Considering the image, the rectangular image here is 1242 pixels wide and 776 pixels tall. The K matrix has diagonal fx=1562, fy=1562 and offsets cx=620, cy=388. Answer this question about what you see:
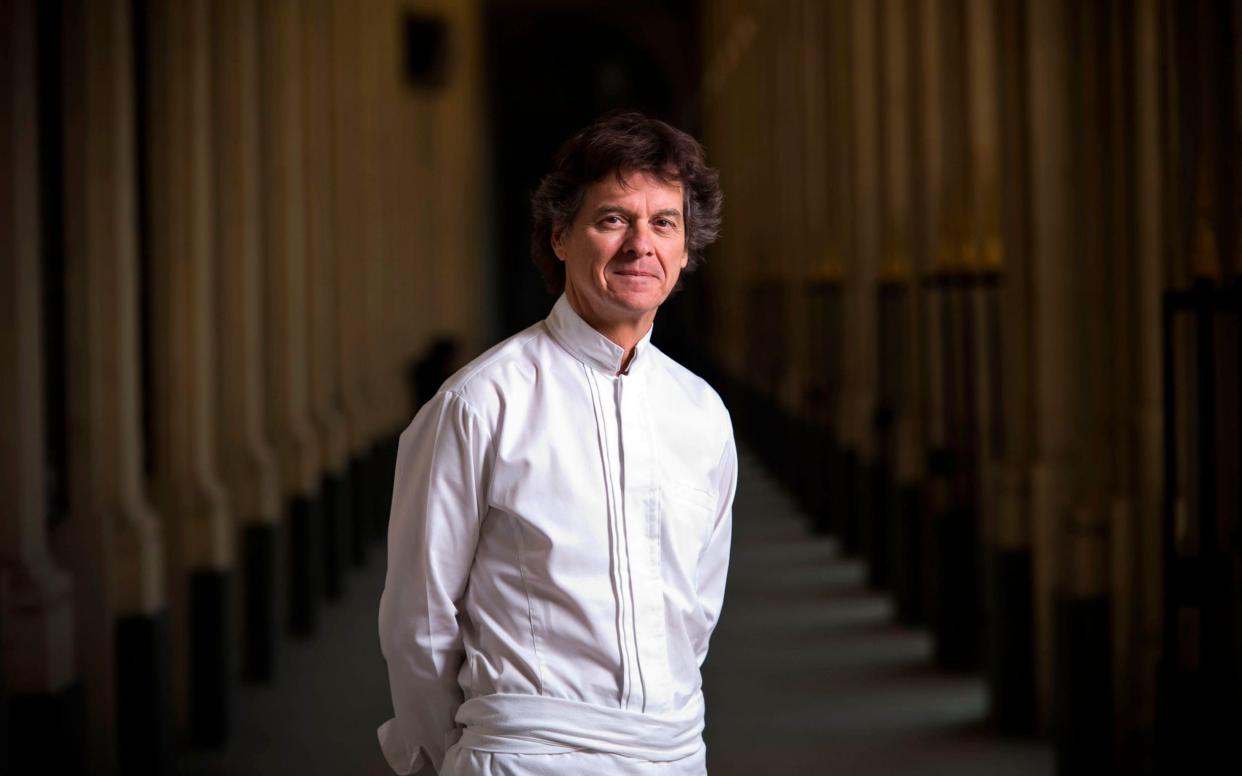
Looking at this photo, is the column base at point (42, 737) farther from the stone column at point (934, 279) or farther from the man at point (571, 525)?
the stone column at point (934, 279)

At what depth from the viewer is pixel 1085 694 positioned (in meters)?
5.00

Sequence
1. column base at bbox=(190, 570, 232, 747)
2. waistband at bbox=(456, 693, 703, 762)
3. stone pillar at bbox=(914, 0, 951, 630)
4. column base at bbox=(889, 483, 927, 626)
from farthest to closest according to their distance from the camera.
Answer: column base at bbox=(889, 483, 927, 626), stone pillar at bbox=(914, 0, 951, 630), column base at bbox=(190, 570, 232, 747), waistband at bbox=(456, 693, 703, 762)

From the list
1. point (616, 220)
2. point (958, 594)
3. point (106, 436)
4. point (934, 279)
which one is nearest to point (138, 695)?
point (106, 436)

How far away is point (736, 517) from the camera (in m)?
11.9

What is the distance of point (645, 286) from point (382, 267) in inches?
414

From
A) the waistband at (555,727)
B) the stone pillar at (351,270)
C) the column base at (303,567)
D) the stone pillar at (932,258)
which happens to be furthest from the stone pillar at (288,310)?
the waistband at (555,727)

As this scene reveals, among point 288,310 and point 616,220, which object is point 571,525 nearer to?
point 616,220

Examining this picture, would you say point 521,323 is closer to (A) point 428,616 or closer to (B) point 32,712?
(B) point 32,712

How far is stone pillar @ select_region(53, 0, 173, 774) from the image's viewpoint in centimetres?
515

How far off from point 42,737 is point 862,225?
21.5 ft

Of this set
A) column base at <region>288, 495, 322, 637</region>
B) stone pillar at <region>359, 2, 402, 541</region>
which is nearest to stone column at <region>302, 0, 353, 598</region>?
column base at <region>288, 495, 322, 637</region>

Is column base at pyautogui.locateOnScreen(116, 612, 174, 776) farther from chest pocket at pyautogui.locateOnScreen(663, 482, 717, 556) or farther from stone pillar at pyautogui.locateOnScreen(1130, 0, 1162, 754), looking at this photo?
chest pocket at pyautogui.locateOnScreen(663, 482, 717, 556)

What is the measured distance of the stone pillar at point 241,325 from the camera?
7.05 meters

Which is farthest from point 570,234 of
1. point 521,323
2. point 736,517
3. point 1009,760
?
point 521,323
